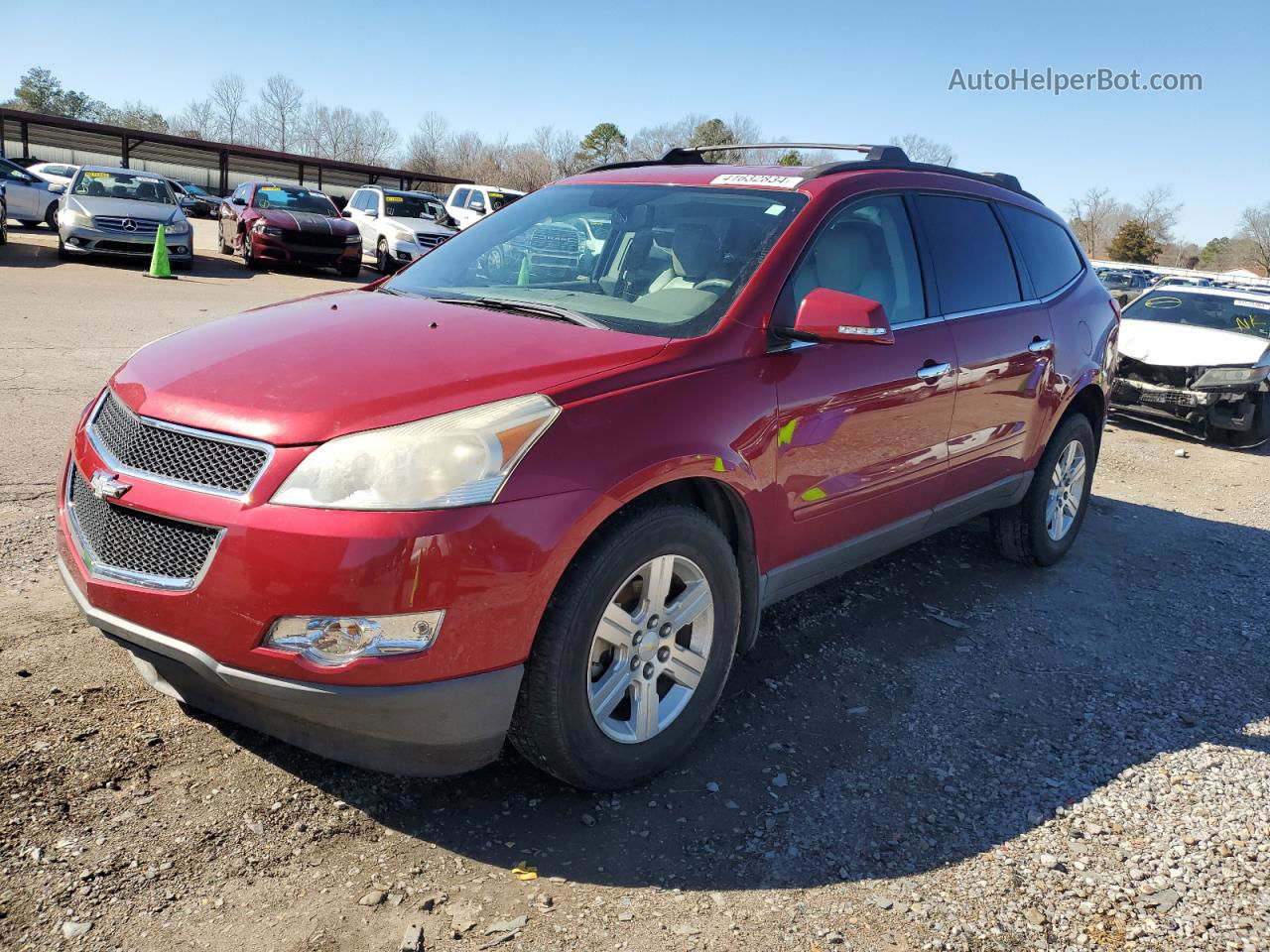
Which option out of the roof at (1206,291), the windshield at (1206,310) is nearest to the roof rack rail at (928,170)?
the windshield at (1206,310)

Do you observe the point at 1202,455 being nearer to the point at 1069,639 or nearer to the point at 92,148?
the point at 1069,639

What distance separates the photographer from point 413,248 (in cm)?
2089

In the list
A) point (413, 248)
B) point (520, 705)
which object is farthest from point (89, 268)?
→ point (520, 705)

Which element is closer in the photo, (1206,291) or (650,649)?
(650,649)

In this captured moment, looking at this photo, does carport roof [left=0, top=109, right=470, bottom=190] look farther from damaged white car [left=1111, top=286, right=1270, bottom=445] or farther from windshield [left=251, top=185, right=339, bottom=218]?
damaged white car [left=1111, top=286, right=1270, bottom=445]

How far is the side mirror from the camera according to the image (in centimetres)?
315

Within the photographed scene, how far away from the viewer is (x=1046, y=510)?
5.33m

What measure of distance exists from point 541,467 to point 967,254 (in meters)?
2.78

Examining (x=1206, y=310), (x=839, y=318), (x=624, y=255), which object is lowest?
(x=839, y=318)

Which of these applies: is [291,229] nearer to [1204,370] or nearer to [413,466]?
[1204,370]

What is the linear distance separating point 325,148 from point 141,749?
100005 mm

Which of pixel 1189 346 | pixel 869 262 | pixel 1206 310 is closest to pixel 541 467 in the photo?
pixel 869 262

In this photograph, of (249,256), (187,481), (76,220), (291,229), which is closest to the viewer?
(187,481)

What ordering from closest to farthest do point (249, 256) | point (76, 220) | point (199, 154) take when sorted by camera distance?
point (76, 220) → point (249, 256) → point (199, 154)
